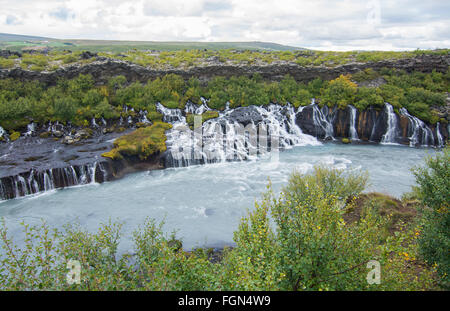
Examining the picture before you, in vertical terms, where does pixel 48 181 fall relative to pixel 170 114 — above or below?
below

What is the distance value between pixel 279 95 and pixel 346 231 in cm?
3475

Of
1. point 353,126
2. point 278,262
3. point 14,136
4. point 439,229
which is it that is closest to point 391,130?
point 353,126

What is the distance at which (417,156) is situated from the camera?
2944 cm

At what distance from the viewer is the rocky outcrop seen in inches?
1501

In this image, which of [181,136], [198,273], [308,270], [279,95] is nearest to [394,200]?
[308,270]

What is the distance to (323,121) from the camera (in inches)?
1444

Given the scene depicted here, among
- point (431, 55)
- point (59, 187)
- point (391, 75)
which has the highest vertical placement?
point (431, 55)

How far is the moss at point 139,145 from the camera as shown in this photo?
26.5 metres

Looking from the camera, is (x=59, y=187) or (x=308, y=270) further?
(x=59, y=187)

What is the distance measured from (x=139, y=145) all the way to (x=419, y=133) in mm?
32689

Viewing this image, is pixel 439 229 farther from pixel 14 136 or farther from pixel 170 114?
pixel 14 136

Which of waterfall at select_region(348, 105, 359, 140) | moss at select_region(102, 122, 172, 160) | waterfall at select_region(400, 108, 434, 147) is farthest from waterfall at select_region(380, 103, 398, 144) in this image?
moss at select_region(102, 122, 172, 160)

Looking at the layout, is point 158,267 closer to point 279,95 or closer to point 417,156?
point 417,156

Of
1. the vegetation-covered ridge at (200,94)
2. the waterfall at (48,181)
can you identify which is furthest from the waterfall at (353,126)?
the waterfall at (48,181)
